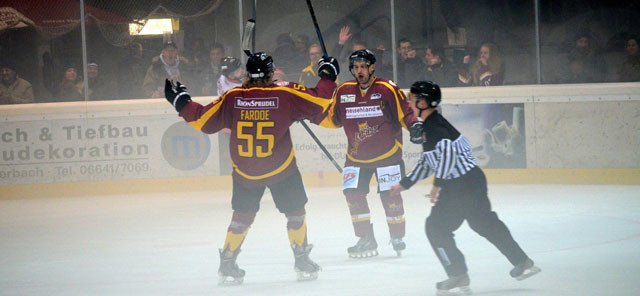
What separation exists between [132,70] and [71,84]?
0.74 metres

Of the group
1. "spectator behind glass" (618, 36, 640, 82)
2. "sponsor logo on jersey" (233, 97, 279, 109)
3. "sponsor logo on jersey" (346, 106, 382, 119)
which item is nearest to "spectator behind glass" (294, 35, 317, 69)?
"spectator behind glass" (618, 36, 640, 82)

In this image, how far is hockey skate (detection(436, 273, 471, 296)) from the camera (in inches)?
182

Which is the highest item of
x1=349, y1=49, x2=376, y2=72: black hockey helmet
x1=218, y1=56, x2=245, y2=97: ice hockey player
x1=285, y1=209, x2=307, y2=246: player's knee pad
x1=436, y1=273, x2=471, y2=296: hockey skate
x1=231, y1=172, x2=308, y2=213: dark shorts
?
x1=218, y1=56, x2=245, y2=97: ice hockey player

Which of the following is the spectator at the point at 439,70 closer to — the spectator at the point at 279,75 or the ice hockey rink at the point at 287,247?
the ice hockey rink at the point at 287,247

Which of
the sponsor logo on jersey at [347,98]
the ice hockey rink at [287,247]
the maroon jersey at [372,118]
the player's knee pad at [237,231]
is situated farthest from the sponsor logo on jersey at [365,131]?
the player's knee pad at [237,231]

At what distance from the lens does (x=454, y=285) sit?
182 inches

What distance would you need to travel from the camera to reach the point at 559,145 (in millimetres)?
9305

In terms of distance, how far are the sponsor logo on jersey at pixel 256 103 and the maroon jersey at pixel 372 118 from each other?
41.4 inches

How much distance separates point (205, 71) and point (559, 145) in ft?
14.0

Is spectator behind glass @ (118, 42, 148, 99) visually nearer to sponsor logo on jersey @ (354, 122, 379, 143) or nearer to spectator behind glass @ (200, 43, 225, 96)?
spectator behind glass @ (200, 43, 225, 96)

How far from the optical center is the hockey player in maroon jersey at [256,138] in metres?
5.13

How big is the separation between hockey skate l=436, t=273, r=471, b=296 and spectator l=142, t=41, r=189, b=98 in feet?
20.2

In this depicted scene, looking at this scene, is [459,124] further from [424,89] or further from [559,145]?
[424,89]

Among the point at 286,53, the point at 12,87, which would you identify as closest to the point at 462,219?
the point at 286,53
